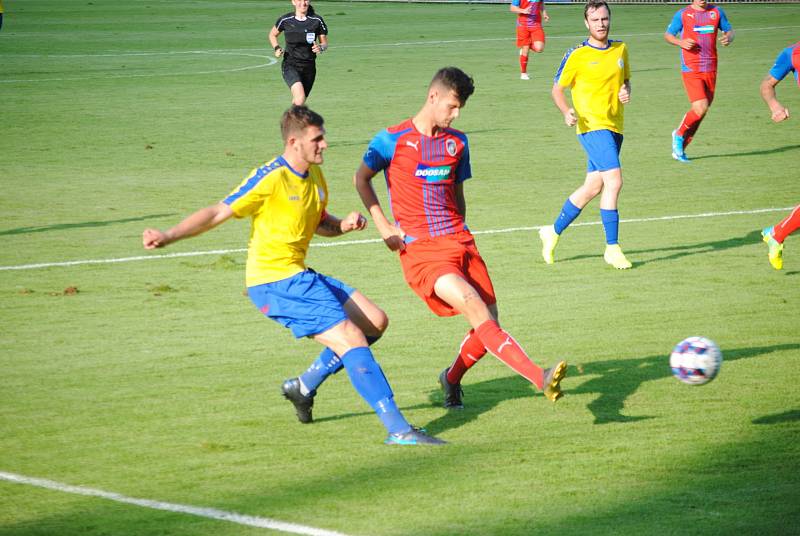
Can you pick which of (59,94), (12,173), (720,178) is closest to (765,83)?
(720,178)

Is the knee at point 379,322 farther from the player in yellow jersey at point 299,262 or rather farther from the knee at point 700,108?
the knee at point 700,108

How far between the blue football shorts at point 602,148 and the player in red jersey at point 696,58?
6.60 metres

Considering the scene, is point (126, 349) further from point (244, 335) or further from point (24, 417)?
point (24, 417)

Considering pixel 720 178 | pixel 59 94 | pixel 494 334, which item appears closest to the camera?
pixel 494 334

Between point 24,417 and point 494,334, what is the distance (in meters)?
3.13

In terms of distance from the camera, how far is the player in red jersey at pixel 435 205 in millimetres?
7676

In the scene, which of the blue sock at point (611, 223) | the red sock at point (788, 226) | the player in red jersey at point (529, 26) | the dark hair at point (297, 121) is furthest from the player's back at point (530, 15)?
the dark hair at point (297, 121)

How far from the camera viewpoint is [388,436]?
23.9 feet

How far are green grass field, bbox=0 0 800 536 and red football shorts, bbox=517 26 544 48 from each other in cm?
553

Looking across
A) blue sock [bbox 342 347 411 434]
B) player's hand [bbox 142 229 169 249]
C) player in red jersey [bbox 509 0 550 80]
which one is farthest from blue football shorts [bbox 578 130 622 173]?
player in red jersey [bbox 509 0 550 80]

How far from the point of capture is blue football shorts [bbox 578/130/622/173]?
1226 cm

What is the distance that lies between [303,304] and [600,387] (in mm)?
2412

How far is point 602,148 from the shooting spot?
12336 mm

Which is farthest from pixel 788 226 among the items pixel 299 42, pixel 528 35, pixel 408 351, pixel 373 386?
pixel 528 35
